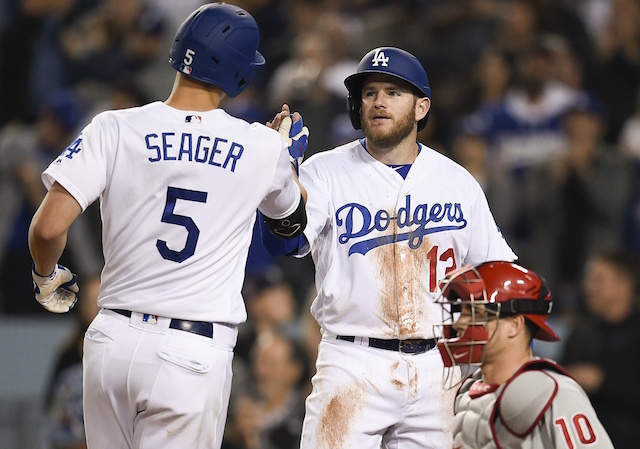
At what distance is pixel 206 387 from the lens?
4.04 m

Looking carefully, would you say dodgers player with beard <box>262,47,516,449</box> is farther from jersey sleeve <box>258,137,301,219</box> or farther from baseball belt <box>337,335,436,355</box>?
jersey sleeve <box>258,137,301,219</box>

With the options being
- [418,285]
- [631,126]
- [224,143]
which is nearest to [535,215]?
[631,126]

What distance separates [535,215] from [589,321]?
173cm

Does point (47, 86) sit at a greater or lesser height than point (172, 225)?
greater

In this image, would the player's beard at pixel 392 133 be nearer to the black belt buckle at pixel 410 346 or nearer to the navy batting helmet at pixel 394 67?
the navy batting helmet at pixel 394 67

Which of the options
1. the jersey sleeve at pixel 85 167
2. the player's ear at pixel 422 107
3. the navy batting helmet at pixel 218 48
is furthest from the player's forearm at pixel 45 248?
the player's ear at pixel 422 107

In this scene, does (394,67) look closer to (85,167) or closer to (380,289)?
(380,289)

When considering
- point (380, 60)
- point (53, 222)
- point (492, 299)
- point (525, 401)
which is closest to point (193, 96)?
point (53, 222)

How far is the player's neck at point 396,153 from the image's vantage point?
16.4 ft

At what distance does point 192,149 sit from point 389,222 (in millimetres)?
1132

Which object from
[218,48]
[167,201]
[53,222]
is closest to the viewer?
[53,222]

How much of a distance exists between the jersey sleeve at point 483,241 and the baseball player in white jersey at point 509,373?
1055 millimetres

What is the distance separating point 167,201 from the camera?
158 inches

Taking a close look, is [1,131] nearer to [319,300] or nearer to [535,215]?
[535,215]
